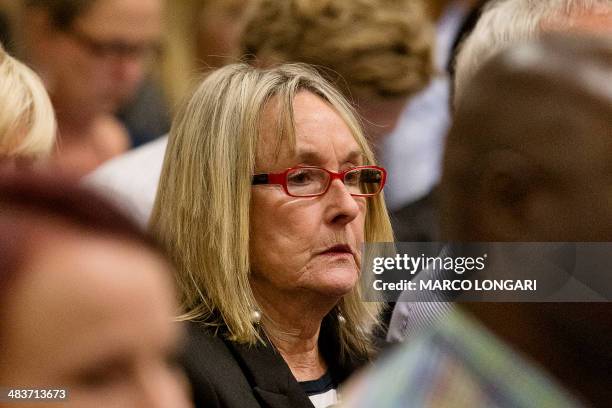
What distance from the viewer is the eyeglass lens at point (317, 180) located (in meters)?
1.89

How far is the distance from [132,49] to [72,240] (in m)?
2.04

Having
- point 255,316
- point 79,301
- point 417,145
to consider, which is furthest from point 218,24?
point 79,301

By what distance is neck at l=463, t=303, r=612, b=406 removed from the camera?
0.89 metres

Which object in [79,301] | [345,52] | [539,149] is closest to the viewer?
[79,301]

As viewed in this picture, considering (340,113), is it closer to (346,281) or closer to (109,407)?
(346,281)

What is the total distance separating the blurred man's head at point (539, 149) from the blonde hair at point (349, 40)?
1318mm

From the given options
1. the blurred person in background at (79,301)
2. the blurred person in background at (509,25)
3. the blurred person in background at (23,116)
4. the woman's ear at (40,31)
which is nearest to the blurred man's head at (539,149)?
the blurred person in background at (79,301)

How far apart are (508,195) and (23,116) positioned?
1.20 meters

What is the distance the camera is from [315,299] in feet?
6.30

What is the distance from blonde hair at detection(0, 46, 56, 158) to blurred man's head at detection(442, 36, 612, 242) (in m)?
1.03

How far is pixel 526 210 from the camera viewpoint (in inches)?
34.5

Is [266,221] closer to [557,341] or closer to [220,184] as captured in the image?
[220,184]

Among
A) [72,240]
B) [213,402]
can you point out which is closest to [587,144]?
[72,240]

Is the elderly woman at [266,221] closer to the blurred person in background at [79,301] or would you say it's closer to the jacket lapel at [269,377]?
the jacket lapel at [269,377]
